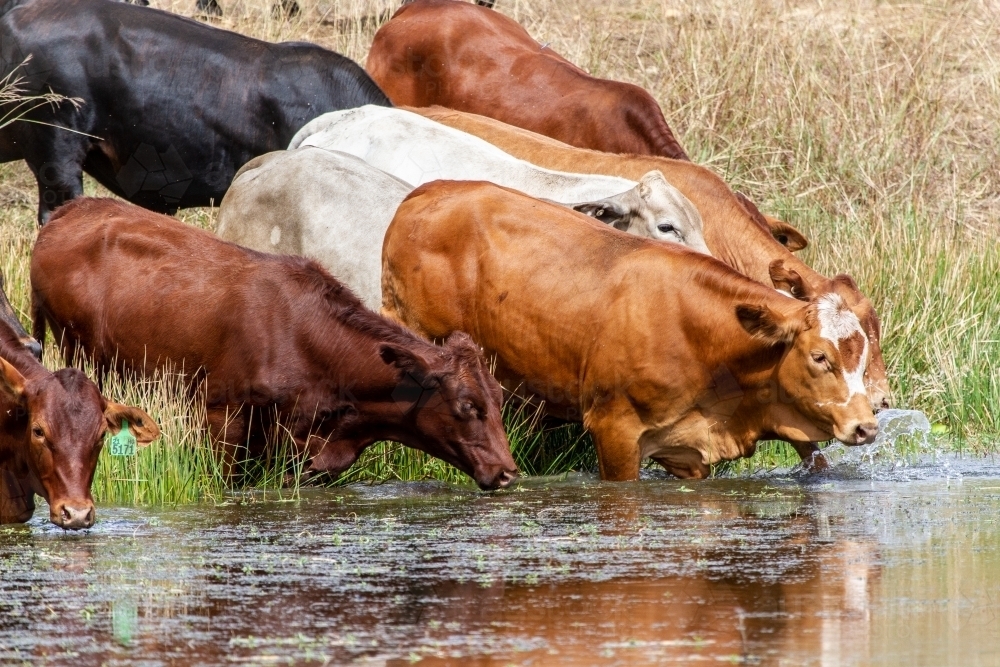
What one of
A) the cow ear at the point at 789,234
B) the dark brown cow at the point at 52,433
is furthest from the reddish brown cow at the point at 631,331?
the cow ear at the point at 789,234

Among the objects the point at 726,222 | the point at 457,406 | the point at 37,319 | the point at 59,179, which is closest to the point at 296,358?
the point at 457,406

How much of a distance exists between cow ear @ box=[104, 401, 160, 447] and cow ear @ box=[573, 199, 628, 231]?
3.55m

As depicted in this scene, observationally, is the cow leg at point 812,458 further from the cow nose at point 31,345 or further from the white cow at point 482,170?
the cow nose at point 31,345

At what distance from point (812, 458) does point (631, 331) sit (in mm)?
1291

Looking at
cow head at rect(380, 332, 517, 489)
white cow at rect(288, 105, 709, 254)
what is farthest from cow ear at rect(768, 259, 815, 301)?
cow head at rect(380, 332, 517, 489)

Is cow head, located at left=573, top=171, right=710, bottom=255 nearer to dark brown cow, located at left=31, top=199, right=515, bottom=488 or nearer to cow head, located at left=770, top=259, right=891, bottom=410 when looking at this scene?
cow head, located at left=770, top=259, right=891, bottom=410

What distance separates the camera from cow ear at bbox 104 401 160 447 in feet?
26.2

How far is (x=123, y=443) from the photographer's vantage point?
26.1 feet

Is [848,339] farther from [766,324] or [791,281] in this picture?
[791,281]

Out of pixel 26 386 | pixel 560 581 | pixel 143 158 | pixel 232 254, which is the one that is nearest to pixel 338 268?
pixel 232 254

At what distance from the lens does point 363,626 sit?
5734mm

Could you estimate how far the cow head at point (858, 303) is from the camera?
974 cm

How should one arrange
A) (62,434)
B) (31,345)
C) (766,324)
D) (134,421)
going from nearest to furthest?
(62,434)
(134,421)
(31,345)
(766,324)

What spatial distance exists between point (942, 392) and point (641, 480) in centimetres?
248
